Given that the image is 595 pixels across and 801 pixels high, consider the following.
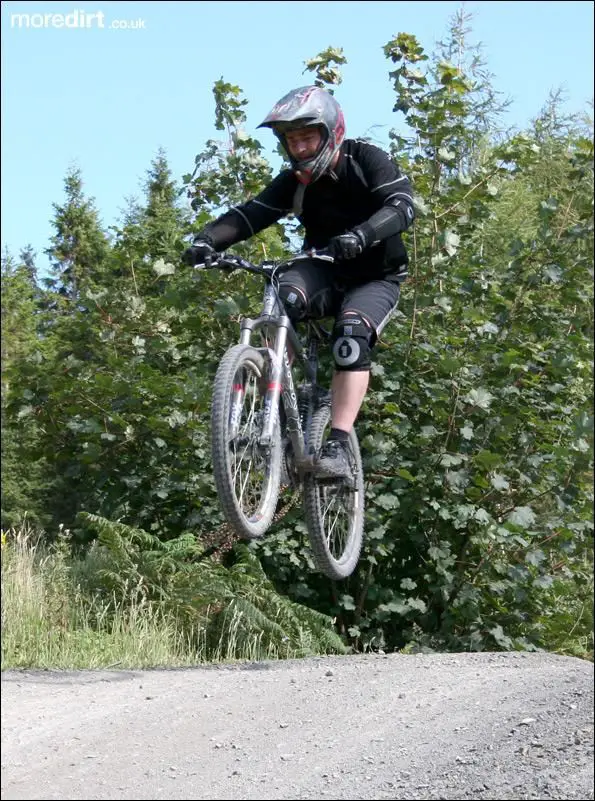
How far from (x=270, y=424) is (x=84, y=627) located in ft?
7.95

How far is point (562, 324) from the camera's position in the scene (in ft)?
28.6

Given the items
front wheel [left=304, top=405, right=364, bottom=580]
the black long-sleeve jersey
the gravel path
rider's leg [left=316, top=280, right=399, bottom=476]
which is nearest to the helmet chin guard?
the black long-sleeve jersey

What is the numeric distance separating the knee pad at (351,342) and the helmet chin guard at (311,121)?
0.72m

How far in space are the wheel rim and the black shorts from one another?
0.53 m

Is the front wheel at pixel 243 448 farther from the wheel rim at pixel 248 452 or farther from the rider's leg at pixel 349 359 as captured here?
the rider's leg at pixel 349 359

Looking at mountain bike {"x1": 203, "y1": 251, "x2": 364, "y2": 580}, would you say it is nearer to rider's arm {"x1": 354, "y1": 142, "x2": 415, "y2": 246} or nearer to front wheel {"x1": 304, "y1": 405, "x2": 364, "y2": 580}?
front wheel {"x1": 304, "y1": 405, "x2": 364, "y2": 580}

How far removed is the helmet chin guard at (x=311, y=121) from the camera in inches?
226

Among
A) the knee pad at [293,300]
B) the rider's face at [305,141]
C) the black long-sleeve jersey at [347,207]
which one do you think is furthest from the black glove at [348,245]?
the rider's face at [305,141]

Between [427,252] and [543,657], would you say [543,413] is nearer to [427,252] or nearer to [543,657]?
[427,252]

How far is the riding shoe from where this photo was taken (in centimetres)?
613

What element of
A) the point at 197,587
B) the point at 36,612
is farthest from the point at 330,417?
the point at 197,587

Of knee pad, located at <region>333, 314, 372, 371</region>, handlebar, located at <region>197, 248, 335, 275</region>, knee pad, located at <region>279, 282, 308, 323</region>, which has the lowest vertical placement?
knee pad, located at <region>333, 314, 372, 371</region>

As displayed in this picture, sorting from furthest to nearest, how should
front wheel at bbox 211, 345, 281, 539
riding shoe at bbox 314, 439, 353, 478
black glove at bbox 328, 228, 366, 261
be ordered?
riding shoe at bbox 314, 439, 353, 478, black glove at bbox 328, 228, 366, 261, front wheel at bbox 211, 345, 281, 539

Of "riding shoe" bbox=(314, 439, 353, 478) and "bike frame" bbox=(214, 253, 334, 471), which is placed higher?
"bike frame" bbox=(214, 253, 334, 471)
